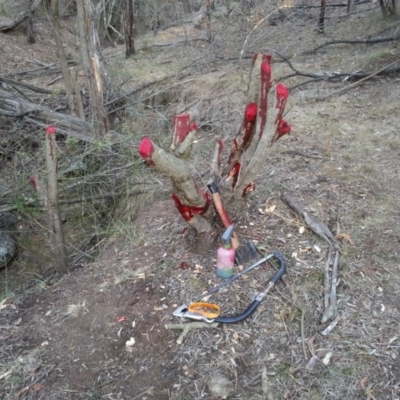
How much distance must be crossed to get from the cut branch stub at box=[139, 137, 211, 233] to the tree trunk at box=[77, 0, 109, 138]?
2259mm

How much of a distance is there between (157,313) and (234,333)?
49 centimetres

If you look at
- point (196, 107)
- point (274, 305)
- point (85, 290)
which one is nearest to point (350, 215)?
point (274, 305)

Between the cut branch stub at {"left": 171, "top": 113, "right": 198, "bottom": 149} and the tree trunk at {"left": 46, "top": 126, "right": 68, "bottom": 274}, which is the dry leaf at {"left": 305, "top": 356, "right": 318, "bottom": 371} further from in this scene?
the tree trunk at {"left": 46, "top": 126, "right": 68, "bottom": 274}

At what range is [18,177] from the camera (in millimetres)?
4066

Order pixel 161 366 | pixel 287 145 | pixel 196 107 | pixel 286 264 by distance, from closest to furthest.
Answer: pixel 161 366, pixel 286 264, pixel 287 145, pixel 196 107

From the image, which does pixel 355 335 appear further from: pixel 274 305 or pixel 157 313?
pixel 157 313

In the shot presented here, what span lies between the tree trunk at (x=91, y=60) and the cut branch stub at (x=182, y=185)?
2259 millimetres

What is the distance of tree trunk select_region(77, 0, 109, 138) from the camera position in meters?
4.22

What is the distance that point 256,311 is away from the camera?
8.20 feet

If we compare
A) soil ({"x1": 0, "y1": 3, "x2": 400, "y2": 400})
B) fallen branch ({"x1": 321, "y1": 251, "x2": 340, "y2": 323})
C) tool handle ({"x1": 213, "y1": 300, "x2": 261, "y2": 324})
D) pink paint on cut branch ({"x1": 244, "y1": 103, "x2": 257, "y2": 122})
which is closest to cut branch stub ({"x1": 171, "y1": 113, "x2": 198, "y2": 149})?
pink paint on cut branch ({"x1": 244, "y1": 103, "x2": 257, "y2": 122})

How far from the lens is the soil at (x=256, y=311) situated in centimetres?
219

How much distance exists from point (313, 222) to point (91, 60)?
113 inches

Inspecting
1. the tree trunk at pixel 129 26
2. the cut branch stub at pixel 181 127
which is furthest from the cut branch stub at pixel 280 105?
the tree trunk at pixel 129 26

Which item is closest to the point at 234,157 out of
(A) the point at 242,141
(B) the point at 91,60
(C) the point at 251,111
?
(A) the point at 242,141
